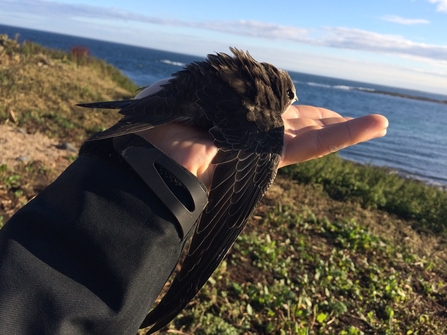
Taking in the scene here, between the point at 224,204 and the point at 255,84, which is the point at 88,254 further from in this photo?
the point at 255,84

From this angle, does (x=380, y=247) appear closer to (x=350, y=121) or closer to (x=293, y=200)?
(x=293, y=200)

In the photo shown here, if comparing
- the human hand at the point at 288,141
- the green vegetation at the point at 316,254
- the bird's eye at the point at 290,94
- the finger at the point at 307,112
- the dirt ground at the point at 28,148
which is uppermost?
the bird's eye at the point at 290,94

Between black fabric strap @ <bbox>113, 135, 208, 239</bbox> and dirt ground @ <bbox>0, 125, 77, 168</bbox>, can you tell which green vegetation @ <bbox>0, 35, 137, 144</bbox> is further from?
black fabric strap @ <bbox>113, 135, 208, 239</bbox>

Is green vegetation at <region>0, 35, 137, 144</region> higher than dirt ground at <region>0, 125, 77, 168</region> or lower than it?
higher

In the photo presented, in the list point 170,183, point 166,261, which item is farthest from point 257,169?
point 166,261

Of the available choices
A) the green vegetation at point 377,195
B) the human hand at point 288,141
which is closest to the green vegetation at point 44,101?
the green vegetation at point 377,195

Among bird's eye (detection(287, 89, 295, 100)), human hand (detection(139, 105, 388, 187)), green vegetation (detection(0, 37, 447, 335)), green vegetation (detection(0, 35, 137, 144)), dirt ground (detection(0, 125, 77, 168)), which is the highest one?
bird's eye (detection(287, 89, 295, 100))

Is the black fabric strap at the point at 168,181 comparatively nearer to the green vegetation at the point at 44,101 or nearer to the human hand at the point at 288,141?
the human hand at the point at 288,141

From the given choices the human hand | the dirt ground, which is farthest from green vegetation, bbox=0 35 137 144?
the human hand
